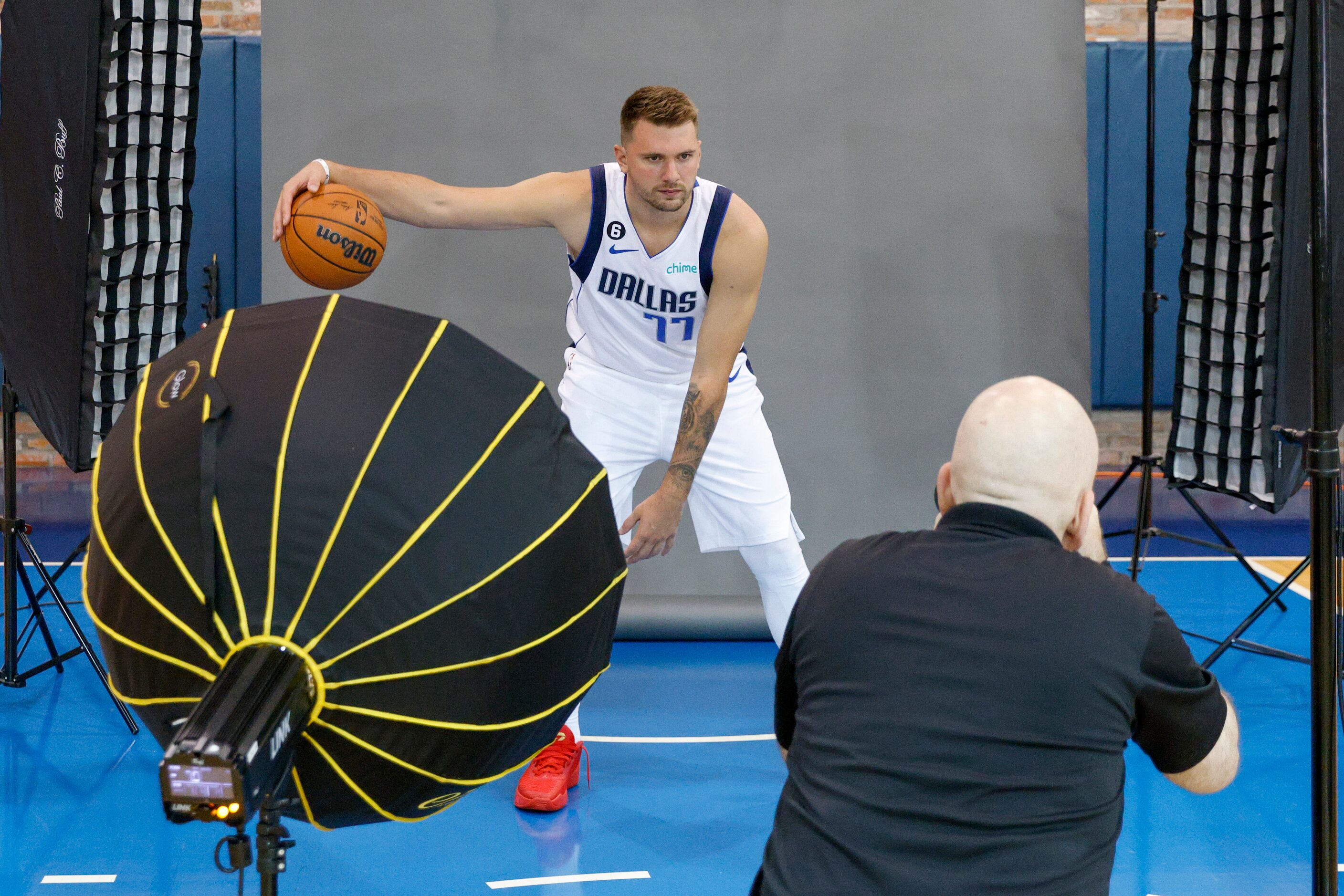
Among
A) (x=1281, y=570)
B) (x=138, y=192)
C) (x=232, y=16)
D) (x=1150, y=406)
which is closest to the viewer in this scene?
(x=138, y=192)

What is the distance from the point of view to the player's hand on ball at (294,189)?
118 inches

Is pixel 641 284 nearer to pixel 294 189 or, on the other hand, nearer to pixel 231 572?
pixel 294 189

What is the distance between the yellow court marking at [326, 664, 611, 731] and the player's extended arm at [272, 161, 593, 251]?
241 cm

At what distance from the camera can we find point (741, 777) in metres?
3.83

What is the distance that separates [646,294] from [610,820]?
59.5 inches

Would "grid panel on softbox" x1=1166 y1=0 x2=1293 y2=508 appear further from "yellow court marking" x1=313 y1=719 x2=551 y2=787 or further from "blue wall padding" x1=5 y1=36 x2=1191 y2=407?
"yellow court marking" x1=313 y1=719 x2=551 y2=787

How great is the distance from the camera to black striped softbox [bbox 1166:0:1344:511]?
4355mm

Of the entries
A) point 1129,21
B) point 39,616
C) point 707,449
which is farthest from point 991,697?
point 1129,21

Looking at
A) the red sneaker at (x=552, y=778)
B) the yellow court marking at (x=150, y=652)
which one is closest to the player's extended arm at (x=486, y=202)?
the red sneaker at (x=552, y=778)

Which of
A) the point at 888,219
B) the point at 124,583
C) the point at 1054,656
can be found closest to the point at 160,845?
the point at 124,583

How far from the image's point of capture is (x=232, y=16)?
7.27 m

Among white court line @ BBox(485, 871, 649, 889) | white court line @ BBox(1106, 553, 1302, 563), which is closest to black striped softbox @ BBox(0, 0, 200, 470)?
white court line @ BBox(485, 871, 649, 889)

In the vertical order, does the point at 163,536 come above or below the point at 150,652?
above

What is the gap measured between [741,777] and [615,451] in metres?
1.07
